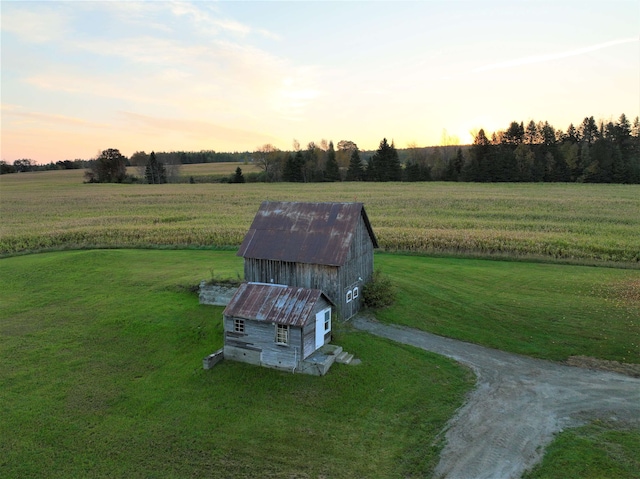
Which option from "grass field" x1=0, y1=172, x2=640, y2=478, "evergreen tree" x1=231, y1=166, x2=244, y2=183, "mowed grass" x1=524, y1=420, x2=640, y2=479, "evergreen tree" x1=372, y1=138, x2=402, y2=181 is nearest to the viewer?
"mowed grass" x1=524, y1=420, x2=640, y2=479

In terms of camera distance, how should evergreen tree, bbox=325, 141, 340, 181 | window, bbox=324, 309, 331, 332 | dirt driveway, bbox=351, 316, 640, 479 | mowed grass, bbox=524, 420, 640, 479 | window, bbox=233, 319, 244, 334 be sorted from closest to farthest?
mowed grass, bbox=524, 420, 640, 479
dirt driveway, bbox=351, 316, 640, 479
window, bbox=233, 319, 244, 334
window, bbox=324, 309, 331, 332
evergreen tree, bbox=325, 141, 340, 181

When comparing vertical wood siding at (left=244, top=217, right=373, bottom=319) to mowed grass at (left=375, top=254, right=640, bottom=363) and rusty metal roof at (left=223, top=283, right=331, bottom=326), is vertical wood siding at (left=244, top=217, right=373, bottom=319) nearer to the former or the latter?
mowed grass at (left=375, top=254, right=640, bottom=363)

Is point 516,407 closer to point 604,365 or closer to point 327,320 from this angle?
point 604,365

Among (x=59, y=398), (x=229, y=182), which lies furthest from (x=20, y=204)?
(x=59, y=398)

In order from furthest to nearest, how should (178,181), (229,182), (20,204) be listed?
(178,181), (229,182), (20,204)

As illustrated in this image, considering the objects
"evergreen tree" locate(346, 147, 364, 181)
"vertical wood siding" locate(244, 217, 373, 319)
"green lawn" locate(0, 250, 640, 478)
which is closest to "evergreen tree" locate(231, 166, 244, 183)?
"evergreen tree" locate(346, 147, 364, 181)

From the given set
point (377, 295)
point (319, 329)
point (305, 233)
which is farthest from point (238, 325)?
point (377, 295)

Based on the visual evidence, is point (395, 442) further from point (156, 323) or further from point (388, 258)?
point (388, 258)
